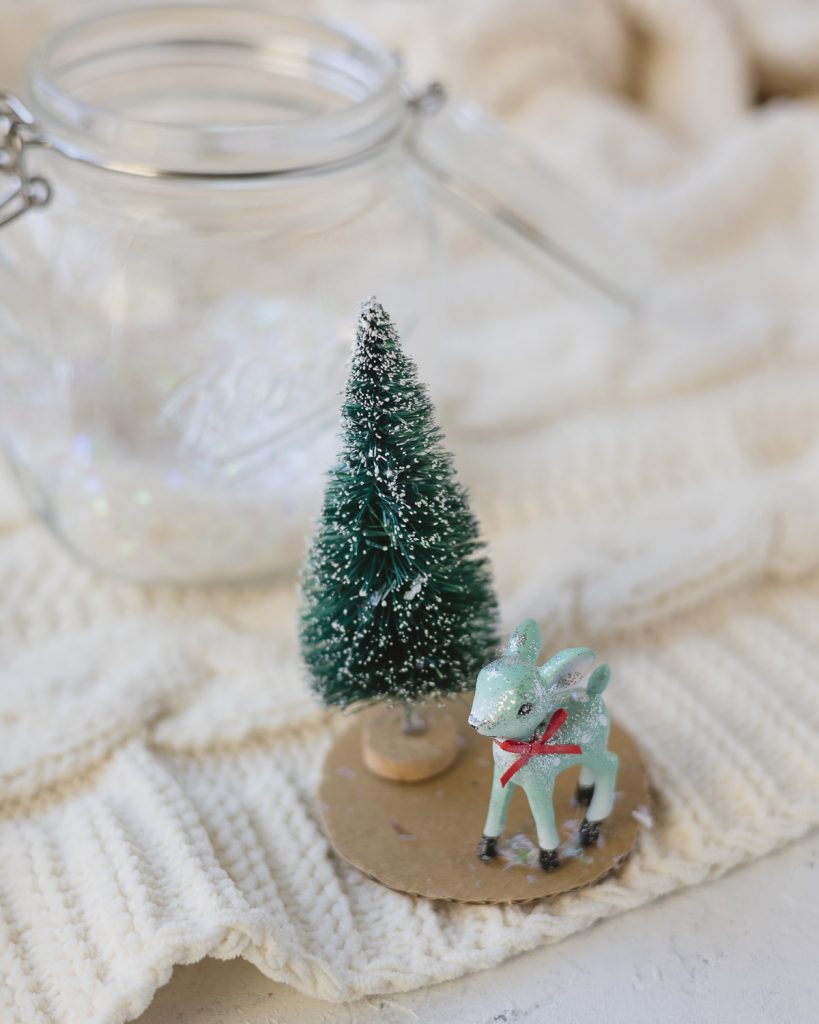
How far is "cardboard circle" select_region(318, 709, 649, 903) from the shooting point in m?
0.56

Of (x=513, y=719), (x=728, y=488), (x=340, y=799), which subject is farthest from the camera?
(x=728, y=488)

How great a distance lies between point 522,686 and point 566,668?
27 mm

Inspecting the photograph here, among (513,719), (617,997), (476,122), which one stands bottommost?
(617,997)

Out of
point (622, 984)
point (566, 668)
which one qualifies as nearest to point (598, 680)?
point (566, 668)

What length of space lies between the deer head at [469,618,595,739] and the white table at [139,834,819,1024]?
0.12 metres

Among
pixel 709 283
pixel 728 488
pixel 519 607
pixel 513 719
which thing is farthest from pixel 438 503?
pixel 709 283

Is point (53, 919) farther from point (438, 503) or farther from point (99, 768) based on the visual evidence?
point (438, 503)

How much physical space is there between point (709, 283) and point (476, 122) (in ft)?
1.08

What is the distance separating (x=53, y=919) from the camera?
552 millimetres

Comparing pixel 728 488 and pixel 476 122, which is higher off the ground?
pixel 476 122

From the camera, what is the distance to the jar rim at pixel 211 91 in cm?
68

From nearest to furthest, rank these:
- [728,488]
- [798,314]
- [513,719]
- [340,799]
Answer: [513,719]
[340,799]
[728,488]
[798,314]

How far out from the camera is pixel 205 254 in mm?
850

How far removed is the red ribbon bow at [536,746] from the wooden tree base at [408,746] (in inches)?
3.0
